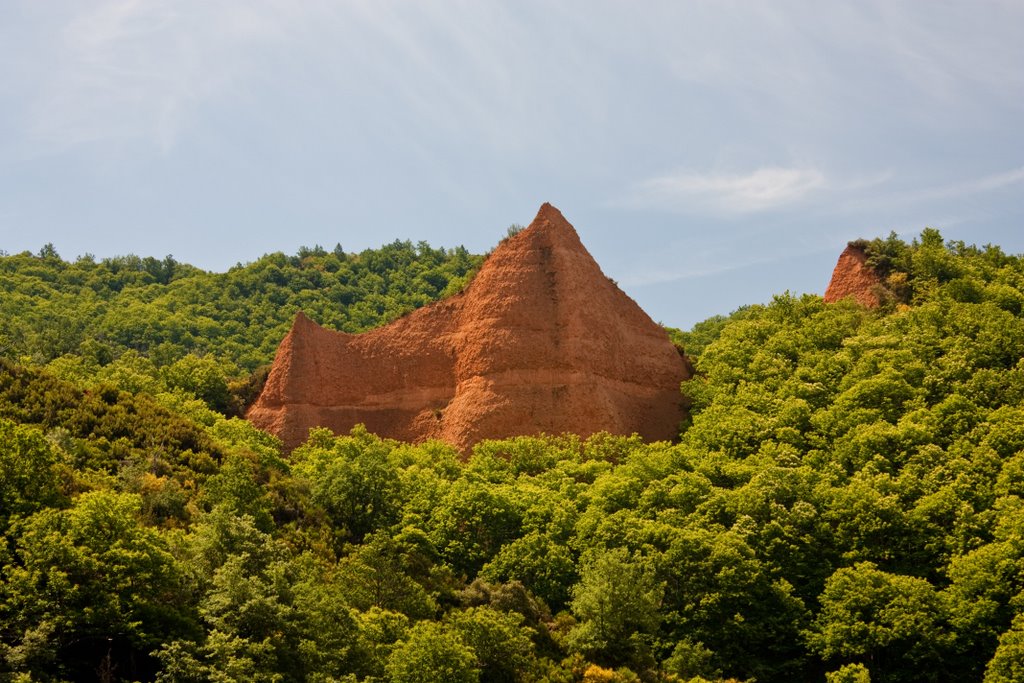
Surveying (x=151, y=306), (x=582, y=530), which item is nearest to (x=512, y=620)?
(x=582, y=530)

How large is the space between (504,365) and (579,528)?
15047 mm

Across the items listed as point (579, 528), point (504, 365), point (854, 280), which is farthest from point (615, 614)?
point (854, 280)

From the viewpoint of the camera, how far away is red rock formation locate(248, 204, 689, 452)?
2387 inches

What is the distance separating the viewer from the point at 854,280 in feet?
231

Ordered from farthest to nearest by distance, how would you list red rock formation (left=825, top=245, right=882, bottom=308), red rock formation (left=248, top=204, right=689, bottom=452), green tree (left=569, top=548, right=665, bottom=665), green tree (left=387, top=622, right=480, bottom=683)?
Answer: 1. red rock formation (left=825, top=245, right=882, bottom=308)
2. red rock formation (left=248, top=204, right=689, bottom=452)
3. green tree (left=569, top=548, right=665, bottom=665)
4. green tree (left=387, top=622, right=480, bottom=683)

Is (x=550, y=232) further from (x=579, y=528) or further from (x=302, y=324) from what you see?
(x=579, y=528)

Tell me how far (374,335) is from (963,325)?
28.3 meters

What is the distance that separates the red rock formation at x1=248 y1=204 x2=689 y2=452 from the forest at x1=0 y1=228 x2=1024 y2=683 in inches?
96.5

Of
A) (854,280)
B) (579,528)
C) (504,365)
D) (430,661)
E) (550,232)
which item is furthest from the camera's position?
(854,280)

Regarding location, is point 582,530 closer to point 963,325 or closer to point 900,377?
point 900,377

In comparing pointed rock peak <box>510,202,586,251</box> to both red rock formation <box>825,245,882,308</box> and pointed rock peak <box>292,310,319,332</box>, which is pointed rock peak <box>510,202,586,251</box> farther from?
red rock formation <box>825,245,882,308</box>

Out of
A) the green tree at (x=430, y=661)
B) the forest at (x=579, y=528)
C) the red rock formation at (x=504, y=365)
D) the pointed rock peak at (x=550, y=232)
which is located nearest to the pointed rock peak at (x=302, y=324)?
the red rock formation at (x=504, y=365)

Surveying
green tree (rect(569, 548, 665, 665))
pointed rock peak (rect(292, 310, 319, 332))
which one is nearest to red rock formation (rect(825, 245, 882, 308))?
pointed rock peak (rect(292, 310, 319, 332))

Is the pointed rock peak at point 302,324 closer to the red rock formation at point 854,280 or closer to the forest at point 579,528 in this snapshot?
the forest at point 579,528
